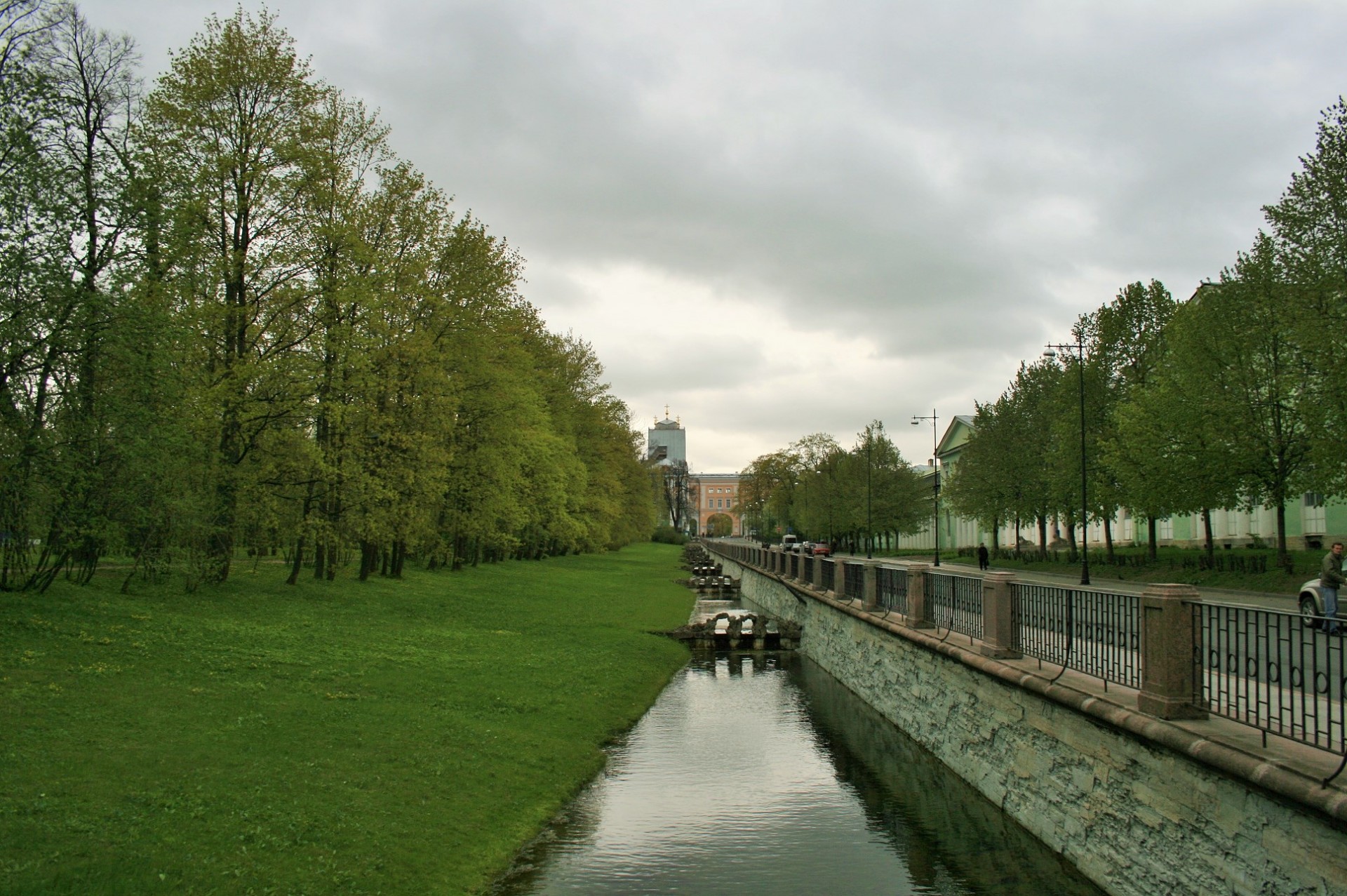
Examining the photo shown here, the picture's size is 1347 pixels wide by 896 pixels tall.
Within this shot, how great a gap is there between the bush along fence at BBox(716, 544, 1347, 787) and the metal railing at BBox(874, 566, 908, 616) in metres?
1.22

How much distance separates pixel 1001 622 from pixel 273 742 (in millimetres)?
9523

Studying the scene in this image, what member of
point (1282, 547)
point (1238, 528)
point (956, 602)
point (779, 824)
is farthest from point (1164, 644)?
point (1238, 528)

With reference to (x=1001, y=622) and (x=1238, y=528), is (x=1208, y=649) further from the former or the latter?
(x=1238, y=528)

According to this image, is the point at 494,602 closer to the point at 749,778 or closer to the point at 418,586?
the point at 418,586

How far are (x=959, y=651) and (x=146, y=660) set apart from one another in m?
11.9

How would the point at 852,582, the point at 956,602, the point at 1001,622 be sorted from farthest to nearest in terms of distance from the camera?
the point at 852,582 < the point at 956,602 < the point at 1001,622

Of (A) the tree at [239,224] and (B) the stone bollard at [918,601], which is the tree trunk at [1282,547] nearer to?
(B) the stone bollard at [918,601]

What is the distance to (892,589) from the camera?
2089 cm

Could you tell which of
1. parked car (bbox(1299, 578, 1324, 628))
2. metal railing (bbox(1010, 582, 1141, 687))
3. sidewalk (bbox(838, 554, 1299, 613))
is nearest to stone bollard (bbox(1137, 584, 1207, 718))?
metal railing (bbox(1010, 582, 1141, 687))

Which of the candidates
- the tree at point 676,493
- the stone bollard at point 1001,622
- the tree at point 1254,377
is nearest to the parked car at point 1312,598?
the stone bollard at point 1001,622

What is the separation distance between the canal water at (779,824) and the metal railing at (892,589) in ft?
8.02

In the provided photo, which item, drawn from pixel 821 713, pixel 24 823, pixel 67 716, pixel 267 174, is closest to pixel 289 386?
pixel 267 174

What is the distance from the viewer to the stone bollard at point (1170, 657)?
8312mm

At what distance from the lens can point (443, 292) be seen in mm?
32375
